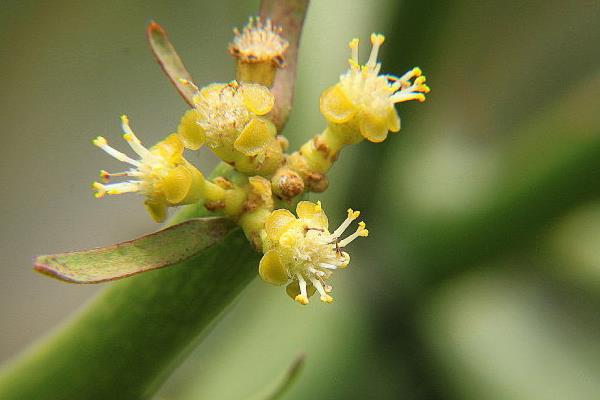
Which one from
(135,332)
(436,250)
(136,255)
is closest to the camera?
(136,255)

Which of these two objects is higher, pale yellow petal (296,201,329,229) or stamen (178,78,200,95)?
stamen (178,78,200,95)

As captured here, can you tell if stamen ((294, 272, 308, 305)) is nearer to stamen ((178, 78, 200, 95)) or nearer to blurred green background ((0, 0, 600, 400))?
stamen ((178, 78, 200, 95))

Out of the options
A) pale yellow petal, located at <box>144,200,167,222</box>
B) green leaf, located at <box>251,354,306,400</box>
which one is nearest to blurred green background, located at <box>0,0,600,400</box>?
green leaf, located at <box>251,354,306,400</box>

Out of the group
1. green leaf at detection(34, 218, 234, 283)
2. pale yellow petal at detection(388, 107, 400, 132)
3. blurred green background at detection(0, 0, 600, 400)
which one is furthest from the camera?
blurred green background at detection(0, 0, 600, 400)

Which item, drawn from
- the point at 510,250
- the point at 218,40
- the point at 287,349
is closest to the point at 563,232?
the point at 510,250

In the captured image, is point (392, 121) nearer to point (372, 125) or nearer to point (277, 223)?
point (372, 125)

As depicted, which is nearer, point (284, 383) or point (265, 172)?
point (265, 172)

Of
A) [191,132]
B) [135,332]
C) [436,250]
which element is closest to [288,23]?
[191,132]
